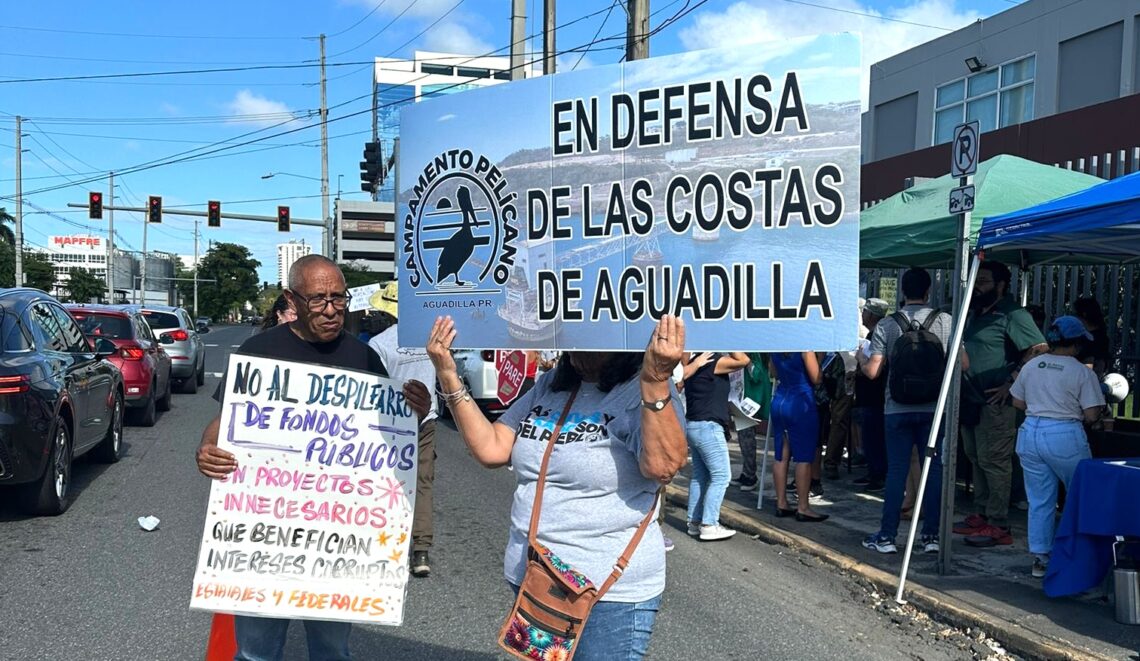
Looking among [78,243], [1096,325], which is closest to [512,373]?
[1096,325]

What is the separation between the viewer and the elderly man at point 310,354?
339cm

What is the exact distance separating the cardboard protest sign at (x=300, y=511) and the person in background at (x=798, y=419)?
4619 millimetres

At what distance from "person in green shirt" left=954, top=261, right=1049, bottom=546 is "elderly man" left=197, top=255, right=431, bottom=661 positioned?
508cm

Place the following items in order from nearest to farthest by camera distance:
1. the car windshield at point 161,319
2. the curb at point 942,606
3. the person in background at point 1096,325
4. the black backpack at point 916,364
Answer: the curb at point 942,606 < the black backpack at point 916,364 < the person in background at point 1096,325 < the car windshield at point 161,319

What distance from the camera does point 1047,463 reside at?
20.2 feet

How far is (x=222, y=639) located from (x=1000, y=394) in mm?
5640


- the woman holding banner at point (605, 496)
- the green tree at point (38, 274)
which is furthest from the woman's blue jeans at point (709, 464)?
the green tree at point (38, 274)

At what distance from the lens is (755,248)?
2.82m

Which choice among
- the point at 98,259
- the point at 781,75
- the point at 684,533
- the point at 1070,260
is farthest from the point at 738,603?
the point at 98,259

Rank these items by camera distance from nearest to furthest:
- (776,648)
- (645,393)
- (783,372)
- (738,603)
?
(645,393) < (776,648) < (738,603) < (783,372)

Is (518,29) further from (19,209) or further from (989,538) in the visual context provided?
(19,209)

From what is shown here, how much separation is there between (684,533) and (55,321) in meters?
5.90

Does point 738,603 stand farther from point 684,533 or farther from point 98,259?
point 98,259

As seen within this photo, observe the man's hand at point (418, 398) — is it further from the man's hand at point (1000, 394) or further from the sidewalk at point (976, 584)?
the man's hand at point (1000, 394)
